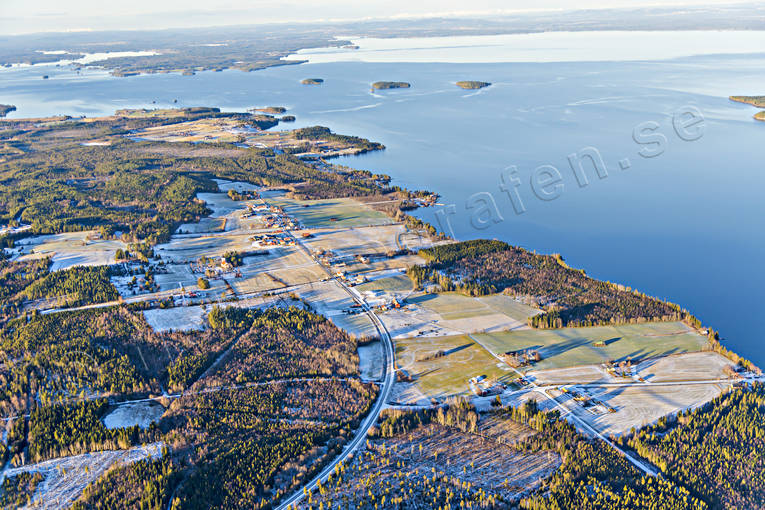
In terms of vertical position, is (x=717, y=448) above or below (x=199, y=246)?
below

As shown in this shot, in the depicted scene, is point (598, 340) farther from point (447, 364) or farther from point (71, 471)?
point (71, 471)

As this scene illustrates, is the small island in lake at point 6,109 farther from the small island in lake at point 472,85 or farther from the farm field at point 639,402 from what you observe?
the farm field at point 639,402

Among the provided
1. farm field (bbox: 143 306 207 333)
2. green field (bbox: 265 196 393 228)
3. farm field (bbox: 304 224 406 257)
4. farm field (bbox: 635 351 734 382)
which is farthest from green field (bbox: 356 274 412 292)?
farm field (bbox: 635 351 734 382)

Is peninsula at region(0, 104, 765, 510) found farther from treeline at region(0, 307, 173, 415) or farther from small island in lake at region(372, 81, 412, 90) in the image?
small island in lake at region(372, 81, 412, 90)

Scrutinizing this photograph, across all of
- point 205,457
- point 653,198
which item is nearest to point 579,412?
point 205,457

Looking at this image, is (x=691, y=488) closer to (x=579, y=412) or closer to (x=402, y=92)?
(x=579, y=412)

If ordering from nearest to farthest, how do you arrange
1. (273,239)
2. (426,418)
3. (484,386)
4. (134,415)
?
(426,418)
(134,415)
(484,386)
(273,239)

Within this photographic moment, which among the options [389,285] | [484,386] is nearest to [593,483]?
[484,386]
